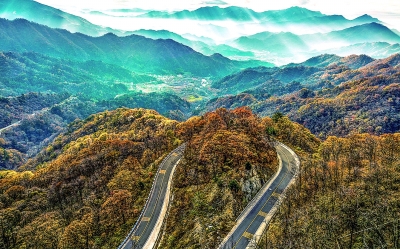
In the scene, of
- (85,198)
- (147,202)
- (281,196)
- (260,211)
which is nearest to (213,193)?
(260,211)

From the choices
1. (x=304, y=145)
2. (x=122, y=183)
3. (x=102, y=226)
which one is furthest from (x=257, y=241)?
(x=304, y=145)

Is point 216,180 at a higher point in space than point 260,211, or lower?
higher

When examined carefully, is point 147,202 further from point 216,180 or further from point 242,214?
point 242,214

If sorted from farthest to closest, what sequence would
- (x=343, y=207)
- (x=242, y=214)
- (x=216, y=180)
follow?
(x=216, y=180), (x=242, y=214), (x=343, y=207)

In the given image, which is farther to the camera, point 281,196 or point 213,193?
point 281,196

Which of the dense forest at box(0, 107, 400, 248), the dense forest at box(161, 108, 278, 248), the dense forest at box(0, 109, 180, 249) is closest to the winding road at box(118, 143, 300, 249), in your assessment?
the dense forest at box(161, 108, 278, 248)

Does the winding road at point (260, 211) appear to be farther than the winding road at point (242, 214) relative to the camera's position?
No

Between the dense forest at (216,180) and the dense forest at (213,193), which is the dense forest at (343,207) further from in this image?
the dense forest at (216,180)

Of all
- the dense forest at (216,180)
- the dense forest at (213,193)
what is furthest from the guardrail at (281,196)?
the dense forest at (216,180)
